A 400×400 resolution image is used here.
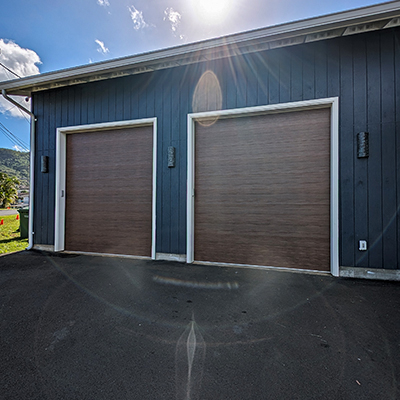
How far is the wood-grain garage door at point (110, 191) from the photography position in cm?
341

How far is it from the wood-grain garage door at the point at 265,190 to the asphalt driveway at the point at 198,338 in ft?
1.57

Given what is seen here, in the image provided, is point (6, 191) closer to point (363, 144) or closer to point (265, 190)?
point (265, 190)

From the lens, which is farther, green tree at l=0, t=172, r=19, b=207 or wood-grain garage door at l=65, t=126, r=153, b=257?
green tree at l=0, t=172, r=19, b=207

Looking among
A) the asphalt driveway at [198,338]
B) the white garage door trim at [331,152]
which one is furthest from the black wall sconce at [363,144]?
the asphalt driveway at [198,338]

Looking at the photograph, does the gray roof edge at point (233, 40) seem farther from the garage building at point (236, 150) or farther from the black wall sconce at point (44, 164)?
the black wall sconce at point (44, 164)

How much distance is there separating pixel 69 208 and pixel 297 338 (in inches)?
157

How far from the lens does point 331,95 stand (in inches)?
104

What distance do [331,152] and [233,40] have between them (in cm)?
189

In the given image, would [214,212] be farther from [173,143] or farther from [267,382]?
[267,382]

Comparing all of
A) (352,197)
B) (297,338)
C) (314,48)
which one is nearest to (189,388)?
(297,338)

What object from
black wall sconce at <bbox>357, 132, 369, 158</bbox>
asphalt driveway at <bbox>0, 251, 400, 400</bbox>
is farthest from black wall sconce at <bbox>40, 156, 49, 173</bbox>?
black wall sconce at <bbox>357, 132, 369, 158</bbox>

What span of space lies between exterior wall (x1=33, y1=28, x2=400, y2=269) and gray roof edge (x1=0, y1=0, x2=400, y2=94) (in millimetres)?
343

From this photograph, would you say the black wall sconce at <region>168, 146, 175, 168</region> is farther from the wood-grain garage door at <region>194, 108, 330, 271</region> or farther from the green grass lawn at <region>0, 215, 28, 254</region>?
the green grass lawn at <region>0, 215, 28, 254</region>

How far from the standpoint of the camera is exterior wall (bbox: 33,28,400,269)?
2475 mm
